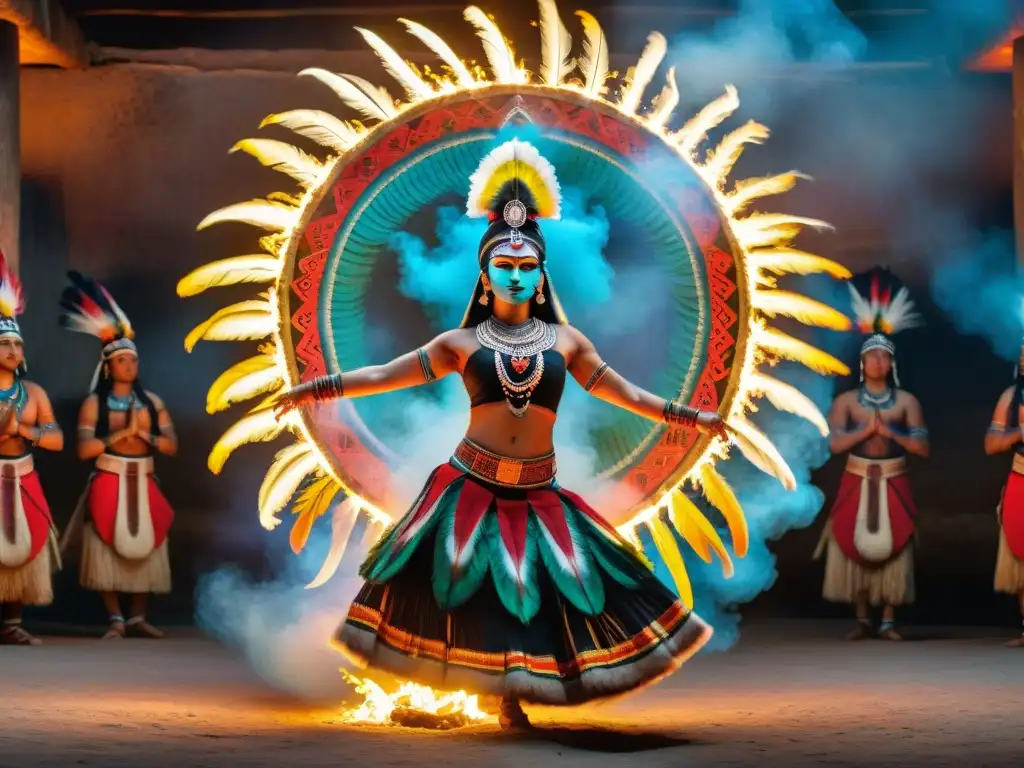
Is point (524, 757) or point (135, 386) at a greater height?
point (135, 386)

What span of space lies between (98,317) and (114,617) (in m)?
1.47

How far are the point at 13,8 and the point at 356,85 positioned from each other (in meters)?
2.74

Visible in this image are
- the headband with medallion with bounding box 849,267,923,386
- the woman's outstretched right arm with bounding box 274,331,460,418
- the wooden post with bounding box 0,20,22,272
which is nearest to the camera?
the woman's outstretched right arm with bounding box 274,331,460,418

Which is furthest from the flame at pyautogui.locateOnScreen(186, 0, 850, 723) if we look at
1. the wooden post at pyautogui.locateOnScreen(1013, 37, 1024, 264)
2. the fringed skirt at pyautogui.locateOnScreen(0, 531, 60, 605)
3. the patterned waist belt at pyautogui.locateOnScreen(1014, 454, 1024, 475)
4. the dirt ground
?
the wooden post at pyautogui.locateOnScreen(1013, 37, 1024, 264)

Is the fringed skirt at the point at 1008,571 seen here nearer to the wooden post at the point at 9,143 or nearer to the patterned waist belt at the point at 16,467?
the patterned waist belt at the point at 16,467

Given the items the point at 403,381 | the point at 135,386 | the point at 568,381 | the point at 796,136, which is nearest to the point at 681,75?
the point at 796,136

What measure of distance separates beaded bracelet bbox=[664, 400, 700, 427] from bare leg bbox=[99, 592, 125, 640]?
378 centimetres

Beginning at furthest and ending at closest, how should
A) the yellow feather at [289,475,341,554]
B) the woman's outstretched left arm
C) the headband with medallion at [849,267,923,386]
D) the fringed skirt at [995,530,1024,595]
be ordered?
1. the headband with medallion at [849,267,923,386]
2. the fringed skirt at [995,530,1024,595]
3. the yellow feather at [289,475,341,554]
4. the woman's outstretched left arm

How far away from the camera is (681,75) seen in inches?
355

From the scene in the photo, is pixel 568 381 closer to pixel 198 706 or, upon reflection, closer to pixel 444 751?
pixel 198 706

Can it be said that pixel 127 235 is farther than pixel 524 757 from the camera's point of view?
Yes

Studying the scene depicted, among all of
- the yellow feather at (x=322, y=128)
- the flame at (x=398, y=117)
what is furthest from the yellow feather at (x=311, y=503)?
the yellow feather at (x=322, y=128)

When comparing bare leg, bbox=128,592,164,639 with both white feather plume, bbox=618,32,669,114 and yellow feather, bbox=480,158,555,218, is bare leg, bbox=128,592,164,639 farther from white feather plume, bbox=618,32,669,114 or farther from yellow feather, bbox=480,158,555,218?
white feather plume, bbox=618,32,669,114

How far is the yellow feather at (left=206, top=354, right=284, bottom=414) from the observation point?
5715mm
